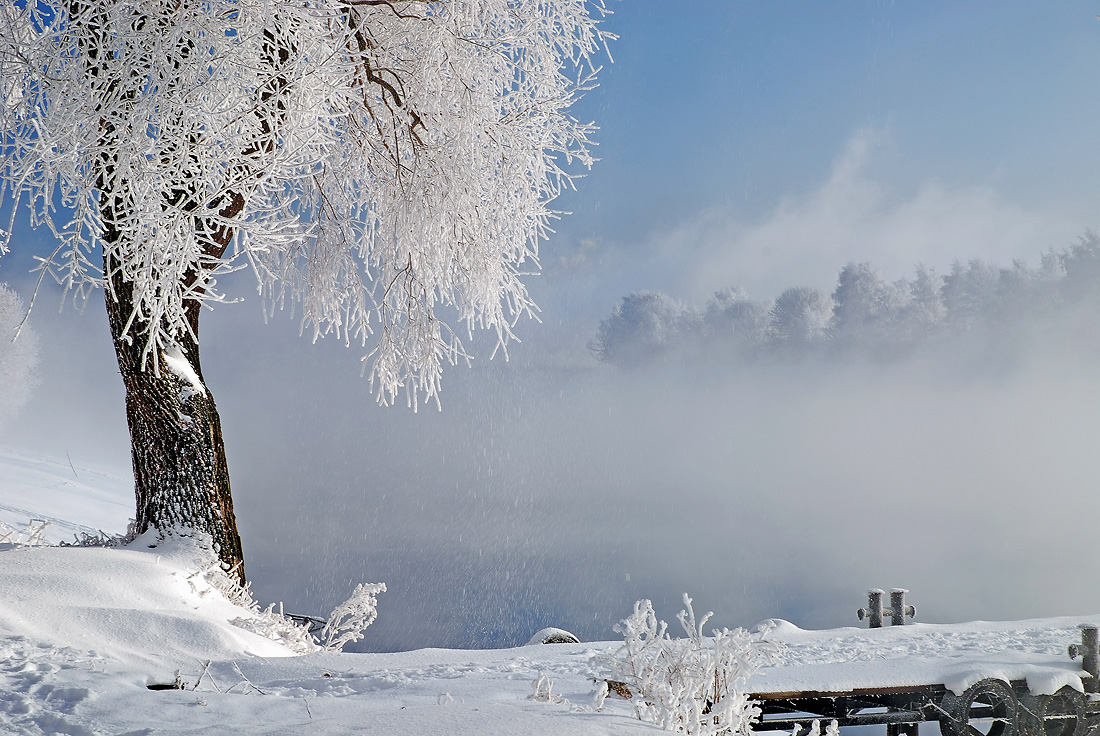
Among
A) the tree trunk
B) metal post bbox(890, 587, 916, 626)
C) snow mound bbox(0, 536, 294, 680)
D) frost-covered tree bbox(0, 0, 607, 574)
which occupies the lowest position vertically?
snow mound bbox(0, 536, 294, 680)

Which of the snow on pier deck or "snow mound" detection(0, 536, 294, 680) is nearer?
"snow mound" detection(0, 536, 294, 680)

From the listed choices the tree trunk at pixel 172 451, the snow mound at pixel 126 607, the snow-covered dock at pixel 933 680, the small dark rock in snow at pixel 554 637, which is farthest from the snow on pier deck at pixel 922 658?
the tree trunk at pixel 172 451

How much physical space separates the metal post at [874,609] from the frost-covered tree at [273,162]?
4.29m

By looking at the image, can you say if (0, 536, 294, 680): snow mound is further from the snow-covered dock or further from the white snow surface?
the snow-covered dock

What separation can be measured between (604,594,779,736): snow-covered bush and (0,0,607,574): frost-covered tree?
8.57 ft

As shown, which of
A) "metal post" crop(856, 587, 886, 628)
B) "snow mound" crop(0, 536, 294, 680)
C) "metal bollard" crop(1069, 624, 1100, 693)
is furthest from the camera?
"metal post" crop(856, 587, 886, 628)

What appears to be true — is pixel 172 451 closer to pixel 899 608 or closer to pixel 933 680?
pixel 933 680

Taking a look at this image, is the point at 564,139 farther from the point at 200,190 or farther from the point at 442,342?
the point at 200,190

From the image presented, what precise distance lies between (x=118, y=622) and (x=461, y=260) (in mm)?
3859

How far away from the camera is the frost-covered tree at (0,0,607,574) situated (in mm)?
4031

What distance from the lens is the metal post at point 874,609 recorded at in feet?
22.3

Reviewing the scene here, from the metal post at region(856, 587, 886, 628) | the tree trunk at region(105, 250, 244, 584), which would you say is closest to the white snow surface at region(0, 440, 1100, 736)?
the tree trunk at region(105, 250, 244, 584)

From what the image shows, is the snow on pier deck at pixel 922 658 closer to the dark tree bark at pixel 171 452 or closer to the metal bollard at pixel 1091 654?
the metal bollard at pixel 1091 654

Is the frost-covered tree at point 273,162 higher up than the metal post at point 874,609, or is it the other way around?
the frost-covered tree at point 273,162
